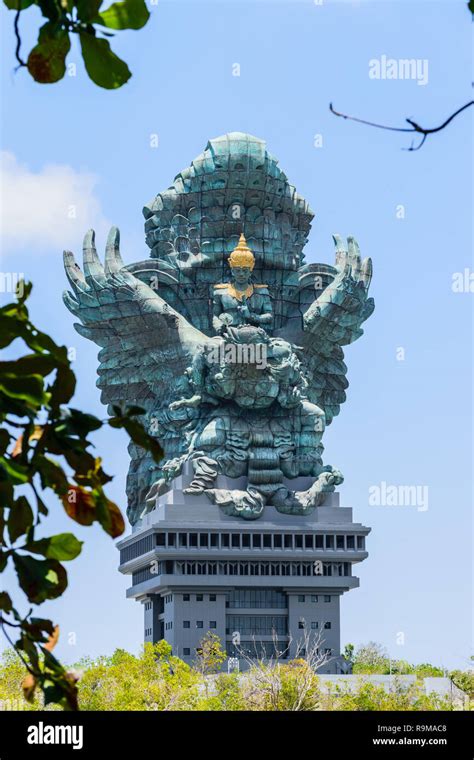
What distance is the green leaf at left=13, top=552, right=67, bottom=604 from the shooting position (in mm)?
6672

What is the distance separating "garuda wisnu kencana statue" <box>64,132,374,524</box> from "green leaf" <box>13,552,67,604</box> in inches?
3434

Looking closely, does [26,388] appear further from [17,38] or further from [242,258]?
[242,258]

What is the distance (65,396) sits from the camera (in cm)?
674

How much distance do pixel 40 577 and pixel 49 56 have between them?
6.85ft

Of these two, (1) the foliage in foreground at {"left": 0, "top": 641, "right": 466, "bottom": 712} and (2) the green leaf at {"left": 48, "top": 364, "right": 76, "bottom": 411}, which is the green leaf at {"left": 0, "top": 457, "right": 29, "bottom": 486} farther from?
(1) the foliage in foreground at {"left": 0, "top": 641, "right": 466, "bottom": 712}

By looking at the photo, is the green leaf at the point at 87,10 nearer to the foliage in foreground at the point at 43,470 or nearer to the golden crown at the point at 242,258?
the foliage in foreground at the point at 43,470

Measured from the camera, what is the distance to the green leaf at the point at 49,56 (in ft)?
21.8

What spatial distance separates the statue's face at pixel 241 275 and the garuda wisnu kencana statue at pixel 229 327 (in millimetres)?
116

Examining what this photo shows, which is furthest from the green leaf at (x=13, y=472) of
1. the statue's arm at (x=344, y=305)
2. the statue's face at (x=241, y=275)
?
the statue's arm at (x=344, y=305)

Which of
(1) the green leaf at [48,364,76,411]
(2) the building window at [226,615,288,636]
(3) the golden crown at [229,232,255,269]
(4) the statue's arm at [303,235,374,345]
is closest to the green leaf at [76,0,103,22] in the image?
(1) the green leaf at [48,364,76,411]

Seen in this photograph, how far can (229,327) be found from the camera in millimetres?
95500
